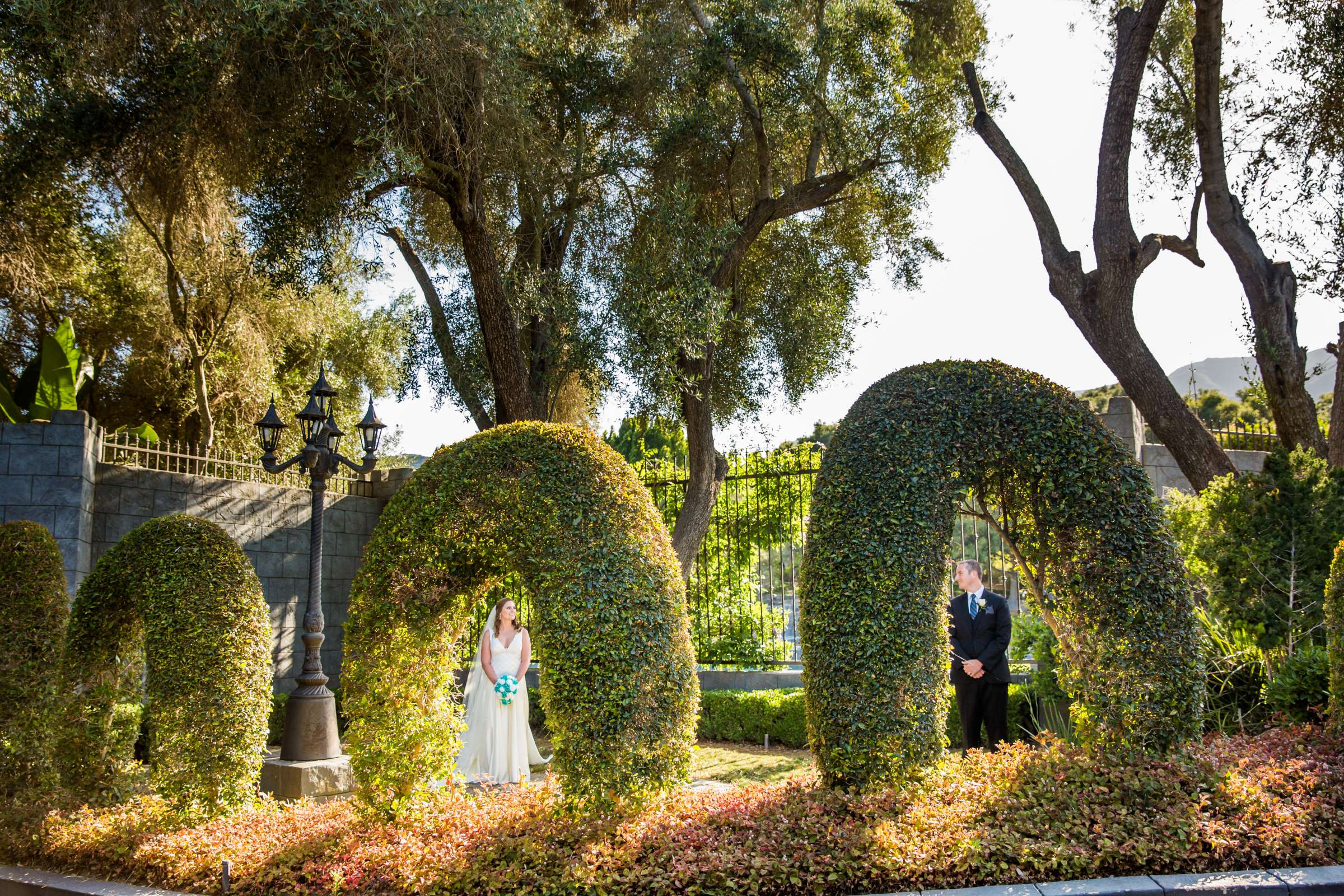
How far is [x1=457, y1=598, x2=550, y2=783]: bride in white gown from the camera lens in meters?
8.64

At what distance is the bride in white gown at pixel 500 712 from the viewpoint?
8.64m

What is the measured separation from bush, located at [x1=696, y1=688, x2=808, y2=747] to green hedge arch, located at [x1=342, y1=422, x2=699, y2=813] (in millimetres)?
5335

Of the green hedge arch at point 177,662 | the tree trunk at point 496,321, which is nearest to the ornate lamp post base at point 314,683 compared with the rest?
the tree trunk at point 496,321

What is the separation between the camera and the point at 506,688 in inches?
335

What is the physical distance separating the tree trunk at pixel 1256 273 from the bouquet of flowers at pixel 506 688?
894cm

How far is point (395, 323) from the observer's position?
18.5 m

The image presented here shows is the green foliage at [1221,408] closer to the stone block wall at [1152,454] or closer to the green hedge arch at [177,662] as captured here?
the stone block wall at [1152,454]

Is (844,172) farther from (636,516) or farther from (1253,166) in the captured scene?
(636,516)

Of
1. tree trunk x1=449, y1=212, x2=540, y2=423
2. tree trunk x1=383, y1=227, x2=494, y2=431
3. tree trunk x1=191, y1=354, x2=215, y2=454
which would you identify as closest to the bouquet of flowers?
tree trunk x1=449, y1=212, x2=540, y2=423

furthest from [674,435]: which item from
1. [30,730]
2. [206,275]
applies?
[30,730]

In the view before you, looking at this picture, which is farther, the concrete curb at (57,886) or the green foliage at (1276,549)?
the green foliage at (1276,549)

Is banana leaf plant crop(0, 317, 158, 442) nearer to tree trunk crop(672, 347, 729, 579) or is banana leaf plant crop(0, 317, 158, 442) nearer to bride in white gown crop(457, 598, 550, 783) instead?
bride in white gown crop(457, 598, 550, 783)

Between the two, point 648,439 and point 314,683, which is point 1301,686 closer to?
point 314,683

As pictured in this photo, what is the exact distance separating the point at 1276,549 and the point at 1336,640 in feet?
5.51
